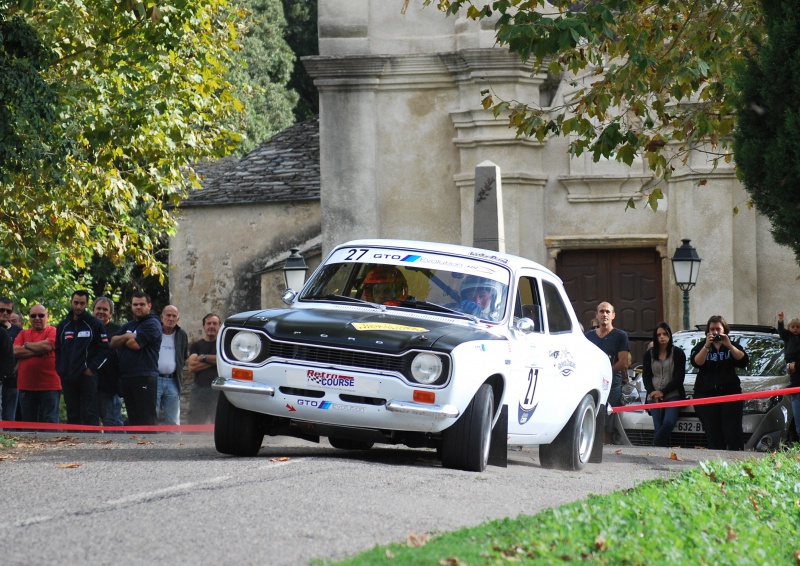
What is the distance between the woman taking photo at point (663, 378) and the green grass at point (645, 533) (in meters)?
5.63

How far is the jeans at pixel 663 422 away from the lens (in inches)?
597

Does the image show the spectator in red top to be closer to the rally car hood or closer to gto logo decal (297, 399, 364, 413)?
the rally car hood

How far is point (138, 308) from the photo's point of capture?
14.8 meters

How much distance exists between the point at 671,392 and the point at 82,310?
681cm

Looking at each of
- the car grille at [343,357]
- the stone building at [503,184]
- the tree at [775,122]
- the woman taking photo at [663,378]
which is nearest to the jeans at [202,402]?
the woman taking photo at [663,378]

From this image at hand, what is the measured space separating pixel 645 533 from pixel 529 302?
167 inches

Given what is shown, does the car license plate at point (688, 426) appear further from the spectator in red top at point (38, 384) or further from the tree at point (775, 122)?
the spectator in red top at point (38, 384)

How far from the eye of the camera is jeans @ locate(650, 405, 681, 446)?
15164mm

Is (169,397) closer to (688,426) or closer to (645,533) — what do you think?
(688,426)

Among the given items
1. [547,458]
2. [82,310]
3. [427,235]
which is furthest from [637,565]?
[427,235]

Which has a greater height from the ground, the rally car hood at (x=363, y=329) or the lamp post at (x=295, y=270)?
the lamp post at (x=295, y=270)

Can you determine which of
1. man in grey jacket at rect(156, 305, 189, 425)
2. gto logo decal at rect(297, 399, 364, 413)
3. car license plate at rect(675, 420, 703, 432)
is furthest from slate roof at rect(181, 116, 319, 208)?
gto logo decal at rect(297, 399, 364, 413)

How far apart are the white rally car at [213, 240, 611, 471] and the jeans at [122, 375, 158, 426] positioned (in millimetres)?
3850

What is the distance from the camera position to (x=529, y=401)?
1056 centimetres
